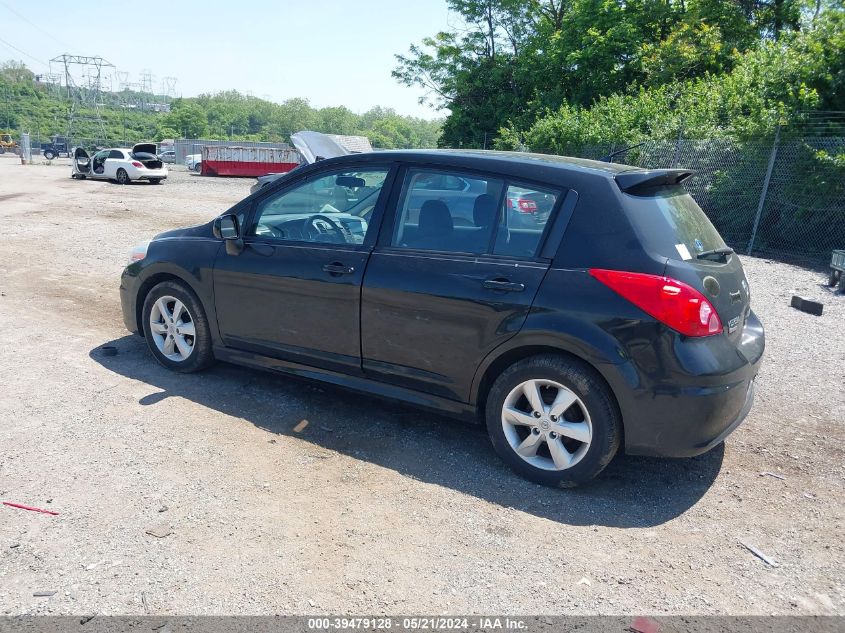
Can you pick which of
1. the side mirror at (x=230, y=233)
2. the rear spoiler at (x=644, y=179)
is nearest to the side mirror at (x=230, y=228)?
the side mirror at (x=230, y=233)

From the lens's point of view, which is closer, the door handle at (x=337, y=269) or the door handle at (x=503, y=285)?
the door handle at (x=503, y=285)

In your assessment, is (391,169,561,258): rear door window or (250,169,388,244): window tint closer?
(391,169,561,258): rear door window

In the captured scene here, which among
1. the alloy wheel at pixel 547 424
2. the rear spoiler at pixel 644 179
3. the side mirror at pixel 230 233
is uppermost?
the rear spoiler at pixel 644 179

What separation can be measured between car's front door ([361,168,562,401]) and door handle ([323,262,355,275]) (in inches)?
5.9

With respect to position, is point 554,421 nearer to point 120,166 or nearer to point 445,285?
point 445,285

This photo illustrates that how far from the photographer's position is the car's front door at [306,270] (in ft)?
13.9

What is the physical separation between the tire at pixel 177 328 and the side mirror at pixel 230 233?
1.85 ft

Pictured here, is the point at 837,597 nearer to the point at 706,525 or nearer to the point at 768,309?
the point at 706,525

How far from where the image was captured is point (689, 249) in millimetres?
3602

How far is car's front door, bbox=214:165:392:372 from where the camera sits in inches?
167

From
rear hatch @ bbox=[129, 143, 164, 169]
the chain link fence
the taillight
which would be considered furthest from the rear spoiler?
rear hatch @ bbox=[129, 143, 164, 169]

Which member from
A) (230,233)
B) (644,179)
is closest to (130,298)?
(230,233)

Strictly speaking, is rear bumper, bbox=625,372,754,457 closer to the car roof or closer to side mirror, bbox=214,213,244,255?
the car roof

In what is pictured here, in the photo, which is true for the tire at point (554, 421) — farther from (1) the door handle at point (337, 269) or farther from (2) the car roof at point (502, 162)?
(1) the door handle at point (337, 269)
